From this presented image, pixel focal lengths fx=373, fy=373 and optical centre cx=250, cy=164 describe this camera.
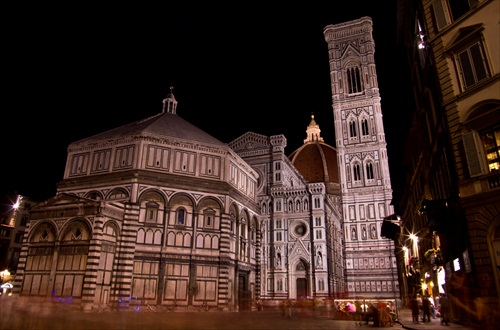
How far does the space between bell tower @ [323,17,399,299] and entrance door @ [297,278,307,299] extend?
1241 cm

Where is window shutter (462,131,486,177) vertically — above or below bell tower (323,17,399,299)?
below

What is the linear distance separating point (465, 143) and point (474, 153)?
484mm

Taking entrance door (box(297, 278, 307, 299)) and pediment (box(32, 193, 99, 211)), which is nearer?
pediment (box(32, 193, 99, 211))

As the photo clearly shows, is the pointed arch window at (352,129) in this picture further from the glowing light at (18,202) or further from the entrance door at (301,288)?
the glowing light at (18,202)

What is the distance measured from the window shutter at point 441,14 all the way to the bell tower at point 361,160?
47.2m

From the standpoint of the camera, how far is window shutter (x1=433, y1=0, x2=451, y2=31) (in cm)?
1543

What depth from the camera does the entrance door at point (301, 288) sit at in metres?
46.8

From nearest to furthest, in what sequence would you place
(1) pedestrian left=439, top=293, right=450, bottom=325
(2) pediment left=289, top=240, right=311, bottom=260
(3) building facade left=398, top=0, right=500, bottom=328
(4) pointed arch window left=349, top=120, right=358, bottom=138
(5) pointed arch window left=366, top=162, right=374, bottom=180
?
(3) building facade left=398, top=0, right=500, bottom=328, (1) pedestrian left=439, top=293, right=450, bottom=325, (2) pediment left=289, top=240, right=311, bottom=260, (5) pointed arch window left=366, top=162, right=374, bottom=180, (4) pointed arch window left=349, top=120, right=358, bottom=138

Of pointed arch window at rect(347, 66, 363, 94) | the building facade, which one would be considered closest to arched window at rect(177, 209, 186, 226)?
the building facade

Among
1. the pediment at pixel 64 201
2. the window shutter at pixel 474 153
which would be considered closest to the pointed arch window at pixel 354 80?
the pediment at pixel 64 201

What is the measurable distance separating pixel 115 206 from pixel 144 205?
2.29 meters

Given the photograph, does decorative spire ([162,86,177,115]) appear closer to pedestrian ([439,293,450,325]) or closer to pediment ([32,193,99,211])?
pediment ([32,193,99,211])

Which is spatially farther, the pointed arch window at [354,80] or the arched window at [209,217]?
the pointed arch window at [354,80]

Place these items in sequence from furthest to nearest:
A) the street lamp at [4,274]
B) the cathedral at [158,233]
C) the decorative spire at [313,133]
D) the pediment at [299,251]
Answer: the decorative spire at [313,133], the pediment at [299,251], the street lamp at [4,274], the cathedral at [158,233]
